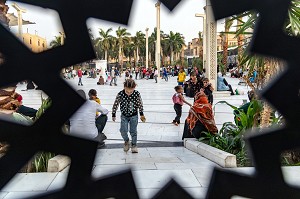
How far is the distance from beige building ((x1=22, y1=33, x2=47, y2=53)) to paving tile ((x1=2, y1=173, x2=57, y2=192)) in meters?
2.45

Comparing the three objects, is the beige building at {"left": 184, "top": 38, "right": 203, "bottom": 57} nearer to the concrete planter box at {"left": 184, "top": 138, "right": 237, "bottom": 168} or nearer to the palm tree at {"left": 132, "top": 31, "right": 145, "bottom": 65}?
the palm tree at {"left": 132, "top": 31, "right": 145, "bottom": 65}

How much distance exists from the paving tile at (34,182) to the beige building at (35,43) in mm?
2451

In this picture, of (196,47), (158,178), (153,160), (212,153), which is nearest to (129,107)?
(153,160)

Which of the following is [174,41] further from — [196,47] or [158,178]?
[158,178]

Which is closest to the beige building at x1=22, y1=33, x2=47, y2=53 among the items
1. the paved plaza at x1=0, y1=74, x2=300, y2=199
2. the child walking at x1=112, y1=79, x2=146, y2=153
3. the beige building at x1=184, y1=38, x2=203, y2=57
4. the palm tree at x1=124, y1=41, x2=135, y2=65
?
the paved plaza at x1=0, y1=74, x2=300, y2=199

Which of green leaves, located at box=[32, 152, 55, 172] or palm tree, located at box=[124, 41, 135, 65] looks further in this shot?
palm tree, located at box=[124, 41, 135, 65]

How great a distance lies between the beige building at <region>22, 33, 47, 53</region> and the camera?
1.88 metres

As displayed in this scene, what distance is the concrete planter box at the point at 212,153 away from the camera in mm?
4887

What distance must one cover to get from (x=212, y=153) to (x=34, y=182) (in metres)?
2.49

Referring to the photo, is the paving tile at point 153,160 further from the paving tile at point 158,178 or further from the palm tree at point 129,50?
the palm tree at point 129,50

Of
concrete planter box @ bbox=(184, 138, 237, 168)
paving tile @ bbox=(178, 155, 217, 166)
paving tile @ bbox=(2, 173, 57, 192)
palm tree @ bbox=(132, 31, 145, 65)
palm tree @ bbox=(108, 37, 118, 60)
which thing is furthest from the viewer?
palm tree @ bbox=(132, 31, 145, 65)

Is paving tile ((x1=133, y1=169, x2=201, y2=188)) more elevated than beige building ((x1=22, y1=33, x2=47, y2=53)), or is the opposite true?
beige building ((x1=22, y1=33, x2=47, y2=53))

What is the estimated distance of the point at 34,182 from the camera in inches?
169

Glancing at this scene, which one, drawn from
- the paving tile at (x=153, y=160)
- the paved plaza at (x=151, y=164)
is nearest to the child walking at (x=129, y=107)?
the paved plaza at (x=151, y=164)
